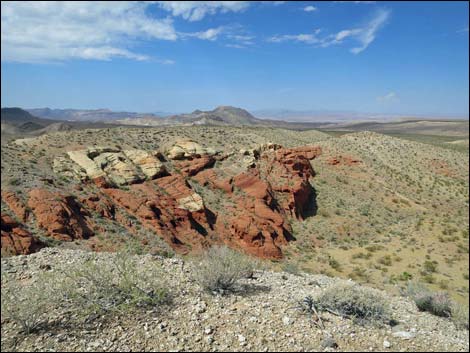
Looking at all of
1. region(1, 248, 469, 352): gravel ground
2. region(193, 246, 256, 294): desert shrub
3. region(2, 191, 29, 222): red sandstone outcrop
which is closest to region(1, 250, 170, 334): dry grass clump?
region(1, 248, 469, 352): gravel ground

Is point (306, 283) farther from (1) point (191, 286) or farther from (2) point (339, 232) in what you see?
(2) point (339, 232)

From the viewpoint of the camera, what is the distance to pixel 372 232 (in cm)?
2672

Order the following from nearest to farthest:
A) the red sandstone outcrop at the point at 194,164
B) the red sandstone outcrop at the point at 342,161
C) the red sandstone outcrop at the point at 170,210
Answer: the red sandstone outcrop at the point at 170,210
the red sandstone outcrop at the point at 194,164
the red sandstone outcrop at the point at 342,161

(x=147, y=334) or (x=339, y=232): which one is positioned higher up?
(x=147, y=334)

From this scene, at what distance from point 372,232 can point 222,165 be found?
1354cm

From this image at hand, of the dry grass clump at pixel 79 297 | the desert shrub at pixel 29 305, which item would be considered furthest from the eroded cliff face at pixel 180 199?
the dry grass clump at pixel 79 297

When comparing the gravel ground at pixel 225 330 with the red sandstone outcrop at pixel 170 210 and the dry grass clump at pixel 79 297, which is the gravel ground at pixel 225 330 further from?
the red sandstone outcrop at pixel 170 210

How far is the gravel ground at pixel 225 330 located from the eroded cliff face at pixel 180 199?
6609mm

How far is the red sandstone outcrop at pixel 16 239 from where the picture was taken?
1123 cm

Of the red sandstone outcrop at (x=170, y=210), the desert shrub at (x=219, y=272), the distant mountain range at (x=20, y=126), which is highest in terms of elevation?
the distant mountain range at (x=20, y=126)

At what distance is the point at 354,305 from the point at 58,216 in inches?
505

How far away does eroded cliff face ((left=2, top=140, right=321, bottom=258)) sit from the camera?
1545 centimetres

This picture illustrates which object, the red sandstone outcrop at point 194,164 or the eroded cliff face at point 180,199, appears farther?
the red sandstone outcrop at point 194,164

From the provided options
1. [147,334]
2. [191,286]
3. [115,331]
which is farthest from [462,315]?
[115,331]
